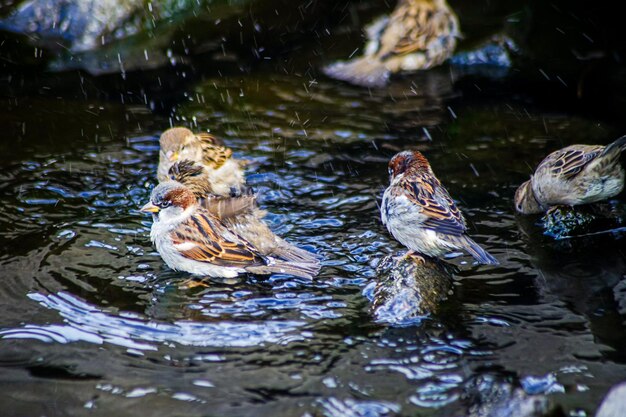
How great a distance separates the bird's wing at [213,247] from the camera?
5379mm

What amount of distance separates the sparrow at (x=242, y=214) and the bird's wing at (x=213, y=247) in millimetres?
138

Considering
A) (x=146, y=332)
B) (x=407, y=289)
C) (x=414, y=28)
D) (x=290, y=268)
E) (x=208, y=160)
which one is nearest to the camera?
(x=146, y=332)

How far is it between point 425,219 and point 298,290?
3.39 ft

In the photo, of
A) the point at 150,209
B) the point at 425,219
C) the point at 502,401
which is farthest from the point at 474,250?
the point at 150,209

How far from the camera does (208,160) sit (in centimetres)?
672

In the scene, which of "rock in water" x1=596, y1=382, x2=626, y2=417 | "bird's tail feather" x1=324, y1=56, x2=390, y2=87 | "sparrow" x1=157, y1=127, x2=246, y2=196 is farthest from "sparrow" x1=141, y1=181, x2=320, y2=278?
"bird's tail feather" x1=324, y1=56, x2=390, y2=87

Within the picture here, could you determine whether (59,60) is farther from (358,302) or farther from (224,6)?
(358,302)

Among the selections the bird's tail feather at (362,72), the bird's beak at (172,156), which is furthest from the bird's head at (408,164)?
the bird's tail feather at (362,72)

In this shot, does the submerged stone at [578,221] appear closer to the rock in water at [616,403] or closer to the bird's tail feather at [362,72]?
the rock in water at [616,403]

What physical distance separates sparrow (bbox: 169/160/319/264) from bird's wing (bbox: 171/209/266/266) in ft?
0.45

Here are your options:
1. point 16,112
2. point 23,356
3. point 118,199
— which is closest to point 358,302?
point 23,356

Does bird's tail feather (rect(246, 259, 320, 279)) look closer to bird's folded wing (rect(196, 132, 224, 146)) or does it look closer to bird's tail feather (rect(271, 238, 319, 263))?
bird's tail feather (rect(271, 238, 319, 263))

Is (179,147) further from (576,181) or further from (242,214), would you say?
(576,181)

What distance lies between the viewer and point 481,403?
3.84 metres
